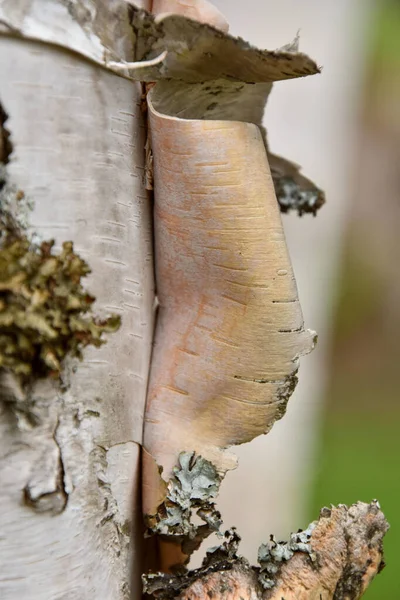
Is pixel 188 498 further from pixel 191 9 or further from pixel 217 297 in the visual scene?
pixel 191 9

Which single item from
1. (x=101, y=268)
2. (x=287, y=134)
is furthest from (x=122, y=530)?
(x=287, y=134)

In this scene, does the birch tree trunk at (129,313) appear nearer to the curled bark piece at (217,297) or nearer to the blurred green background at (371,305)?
the curled bark piece at (217,297)

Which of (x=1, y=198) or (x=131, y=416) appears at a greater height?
(x=1, y=198)

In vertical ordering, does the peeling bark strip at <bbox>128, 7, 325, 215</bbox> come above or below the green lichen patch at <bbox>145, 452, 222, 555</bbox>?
above

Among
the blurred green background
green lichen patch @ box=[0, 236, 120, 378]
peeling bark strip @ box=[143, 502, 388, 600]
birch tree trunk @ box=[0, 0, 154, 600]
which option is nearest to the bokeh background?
the blurred green background

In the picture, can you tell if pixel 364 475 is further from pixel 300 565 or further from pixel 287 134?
pixel 287 134

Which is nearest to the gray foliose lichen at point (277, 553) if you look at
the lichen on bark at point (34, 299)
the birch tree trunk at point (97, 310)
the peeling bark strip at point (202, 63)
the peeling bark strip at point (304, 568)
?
the peeling bark strip at point (304, 568)

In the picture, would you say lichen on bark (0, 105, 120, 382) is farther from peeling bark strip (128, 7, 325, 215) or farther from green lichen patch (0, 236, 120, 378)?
peeling bark strip (128, 7, 325, 215)
